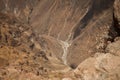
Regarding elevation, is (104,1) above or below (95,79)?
above

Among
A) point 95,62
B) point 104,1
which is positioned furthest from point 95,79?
point 104,1

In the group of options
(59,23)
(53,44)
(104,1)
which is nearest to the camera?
(104,1)

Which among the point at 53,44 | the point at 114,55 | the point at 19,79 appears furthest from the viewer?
the point at 53,44

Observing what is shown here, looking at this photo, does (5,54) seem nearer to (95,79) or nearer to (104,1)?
(104,1)

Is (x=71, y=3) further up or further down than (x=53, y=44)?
further up

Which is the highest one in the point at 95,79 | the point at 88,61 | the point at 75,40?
the point at 75,40

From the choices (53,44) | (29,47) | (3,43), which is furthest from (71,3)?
(3,43)

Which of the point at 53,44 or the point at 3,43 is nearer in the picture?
the point at 3,43

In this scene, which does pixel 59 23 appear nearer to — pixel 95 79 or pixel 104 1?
pixel 104 1

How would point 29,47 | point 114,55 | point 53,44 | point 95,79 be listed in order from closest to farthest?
point 95,79, point 114,55, point 29,47, point 53,44

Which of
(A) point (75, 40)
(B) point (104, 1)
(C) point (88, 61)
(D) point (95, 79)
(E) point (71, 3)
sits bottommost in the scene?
(D) point (95, 79)
